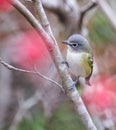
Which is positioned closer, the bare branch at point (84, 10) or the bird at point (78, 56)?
the bird at point (78, 56)

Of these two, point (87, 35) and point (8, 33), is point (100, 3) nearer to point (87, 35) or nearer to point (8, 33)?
A: point (87, 35)

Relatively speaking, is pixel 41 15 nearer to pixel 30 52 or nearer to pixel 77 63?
pixel 77 63

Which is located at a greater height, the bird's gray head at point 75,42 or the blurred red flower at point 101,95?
the bird's gray head at point 75,42

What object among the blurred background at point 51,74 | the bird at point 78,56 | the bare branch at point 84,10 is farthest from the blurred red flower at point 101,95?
the bare branch at point 84,10

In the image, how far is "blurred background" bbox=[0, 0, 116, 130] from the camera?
3.29 m

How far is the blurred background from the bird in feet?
1.26

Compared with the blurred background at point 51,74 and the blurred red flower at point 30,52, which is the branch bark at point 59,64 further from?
the blurred red flower at point 30,52

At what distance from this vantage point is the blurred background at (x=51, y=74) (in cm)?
329

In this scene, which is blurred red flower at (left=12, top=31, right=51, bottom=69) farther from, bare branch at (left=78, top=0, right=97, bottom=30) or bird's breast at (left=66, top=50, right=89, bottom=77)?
bird's breast at (left=66, top=50, right=89, bottom=77)

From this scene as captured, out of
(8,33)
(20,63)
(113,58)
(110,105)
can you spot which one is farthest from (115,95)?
(8,33)

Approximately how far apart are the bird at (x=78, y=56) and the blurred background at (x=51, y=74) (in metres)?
0.38

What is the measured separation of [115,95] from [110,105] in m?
0.08

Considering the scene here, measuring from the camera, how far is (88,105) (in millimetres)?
3305

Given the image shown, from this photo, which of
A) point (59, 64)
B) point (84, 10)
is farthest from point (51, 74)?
point (59, 64)
